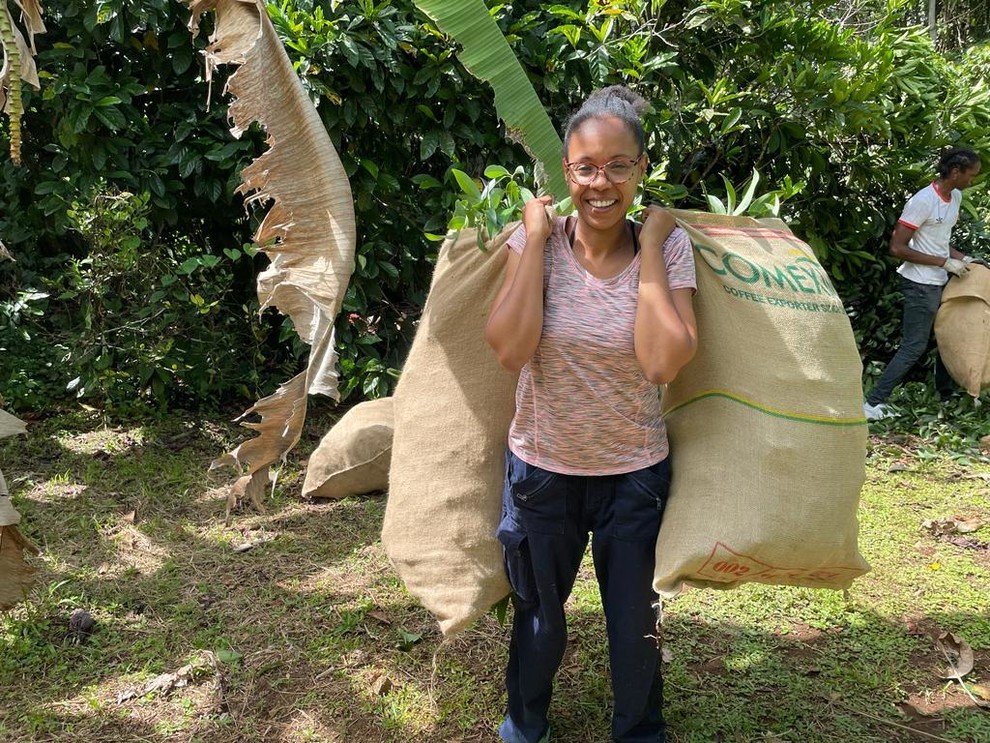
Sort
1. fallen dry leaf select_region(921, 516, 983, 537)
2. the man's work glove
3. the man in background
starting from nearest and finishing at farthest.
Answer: fallen dry leaf select_region(921, 516, 983, 537)
the man in background
the man's work glove

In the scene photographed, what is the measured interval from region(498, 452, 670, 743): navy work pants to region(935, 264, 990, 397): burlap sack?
13.4 feet

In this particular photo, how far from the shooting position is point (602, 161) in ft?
6.25

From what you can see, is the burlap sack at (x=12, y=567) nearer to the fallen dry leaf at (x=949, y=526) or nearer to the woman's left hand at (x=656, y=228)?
the woman's left hand at (x=656, y=228)

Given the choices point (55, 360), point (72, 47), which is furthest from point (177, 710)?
point (72, 47)

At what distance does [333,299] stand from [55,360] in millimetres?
3638

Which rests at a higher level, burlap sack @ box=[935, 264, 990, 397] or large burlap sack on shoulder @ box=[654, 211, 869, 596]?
large burlap sack on shoulder @ box=[654, 211, 869, 596]

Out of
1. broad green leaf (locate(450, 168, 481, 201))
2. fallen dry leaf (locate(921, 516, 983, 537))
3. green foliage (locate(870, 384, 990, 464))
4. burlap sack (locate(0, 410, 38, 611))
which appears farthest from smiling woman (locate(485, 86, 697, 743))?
green foliage (locate(870, 384, 990, 464))

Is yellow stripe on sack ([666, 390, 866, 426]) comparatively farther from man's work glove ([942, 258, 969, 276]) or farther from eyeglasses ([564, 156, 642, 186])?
man's work glove ([942, 258, 969, 276])

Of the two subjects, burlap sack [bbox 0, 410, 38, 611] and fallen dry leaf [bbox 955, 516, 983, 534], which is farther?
fallen dry leaf [bbox 955, 516, 983, 534]

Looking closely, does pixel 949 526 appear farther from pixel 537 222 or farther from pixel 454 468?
pixel 537 222

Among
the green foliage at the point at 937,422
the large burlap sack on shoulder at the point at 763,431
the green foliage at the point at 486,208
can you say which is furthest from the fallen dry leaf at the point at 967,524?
the green foliage at the point at 486,208

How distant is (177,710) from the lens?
2.70 metres

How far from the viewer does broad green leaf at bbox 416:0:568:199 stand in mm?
2447

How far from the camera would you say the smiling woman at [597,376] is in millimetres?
1912
